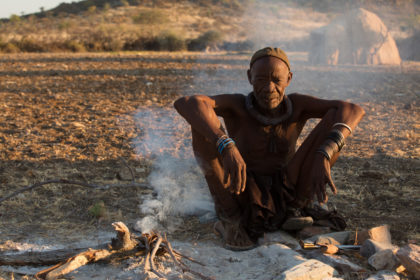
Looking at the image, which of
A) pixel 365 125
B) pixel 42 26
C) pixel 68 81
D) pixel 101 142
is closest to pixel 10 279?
pixel 101 142

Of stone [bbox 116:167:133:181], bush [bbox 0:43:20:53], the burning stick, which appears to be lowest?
stone [bbox 116:167:133:181]

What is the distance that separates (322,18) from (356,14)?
520 inches

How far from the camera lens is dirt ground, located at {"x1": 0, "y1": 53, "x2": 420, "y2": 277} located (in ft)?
10.9

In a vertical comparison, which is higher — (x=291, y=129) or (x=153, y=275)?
(x=291, y=129)

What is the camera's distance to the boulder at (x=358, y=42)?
12281 millimetres

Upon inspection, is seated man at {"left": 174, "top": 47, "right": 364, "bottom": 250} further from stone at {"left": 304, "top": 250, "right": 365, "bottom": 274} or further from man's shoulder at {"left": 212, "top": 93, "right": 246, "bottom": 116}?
stone at {"left": 304, "top": 250, "right": 365, "bottom": 274}

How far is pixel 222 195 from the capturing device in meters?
3.01

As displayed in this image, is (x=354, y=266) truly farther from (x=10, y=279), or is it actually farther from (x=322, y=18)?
(x=322, y=18)

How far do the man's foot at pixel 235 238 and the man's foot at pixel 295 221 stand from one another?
10.0 inches

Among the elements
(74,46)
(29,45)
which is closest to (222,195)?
(74,46)

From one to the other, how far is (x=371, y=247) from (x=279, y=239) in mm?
577

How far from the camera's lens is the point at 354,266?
2418mm

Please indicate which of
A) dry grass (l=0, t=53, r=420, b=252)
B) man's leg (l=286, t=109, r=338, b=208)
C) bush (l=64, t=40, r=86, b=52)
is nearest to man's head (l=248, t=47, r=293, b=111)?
man's leg (l=286, t=109, r=338, b=208)

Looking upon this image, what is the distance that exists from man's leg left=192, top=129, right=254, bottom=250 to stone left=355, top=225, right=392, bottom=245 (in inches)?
27.0
